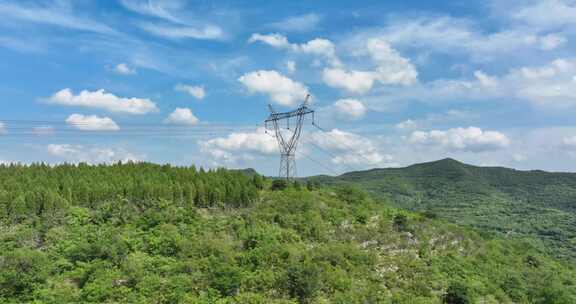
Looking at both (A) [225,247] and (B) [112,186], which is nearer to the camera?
(A) [225,247]

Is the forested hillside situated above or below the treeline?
Result: below

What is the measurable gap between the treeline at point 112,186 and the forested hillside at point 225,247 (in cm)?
18

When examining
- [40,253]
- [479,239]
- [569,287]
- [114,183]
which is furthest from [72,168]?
[569,287]

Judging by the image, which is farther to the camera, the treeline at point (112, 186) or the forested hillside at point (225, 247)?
the treeline at point (112, 186)

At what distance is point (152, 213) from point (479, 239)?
192 feet

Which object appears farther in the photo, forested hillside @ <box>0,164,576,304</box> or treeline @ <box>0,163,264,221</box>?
treeline @ <box>0,163,264,221</box>

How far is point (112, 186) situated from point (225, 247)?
23.0m

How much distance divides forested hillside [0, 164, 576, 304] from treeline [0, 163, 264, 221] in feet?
0.60

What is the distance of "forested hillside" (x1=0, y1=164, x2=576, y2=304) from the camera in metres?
43.5

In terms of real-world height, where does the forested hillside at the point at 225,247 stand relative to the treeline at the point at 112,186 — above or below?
below

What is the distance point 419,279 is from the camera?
178ft

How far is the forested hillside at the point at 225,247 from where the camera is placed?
43531 mm

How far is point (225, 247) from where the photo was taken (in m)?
50.9

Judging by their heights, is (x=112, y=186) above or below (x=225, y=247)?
above
